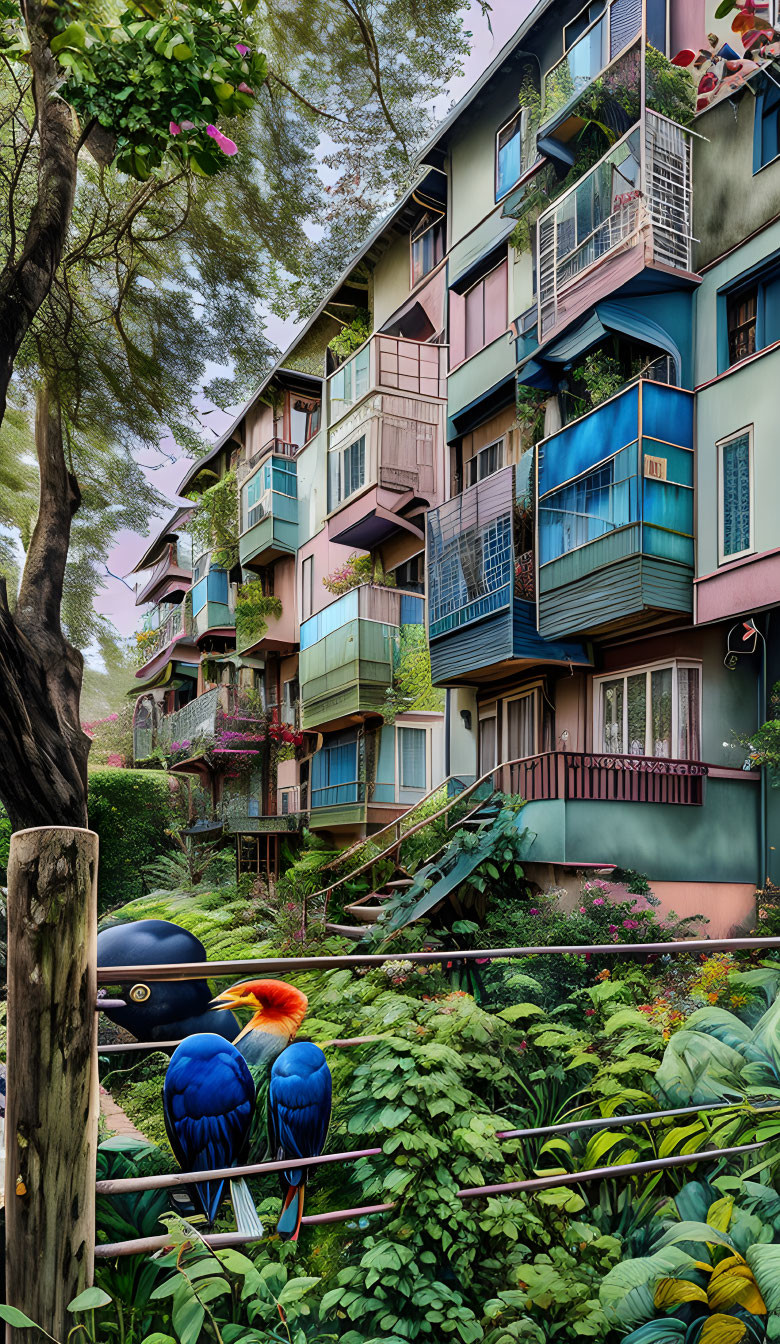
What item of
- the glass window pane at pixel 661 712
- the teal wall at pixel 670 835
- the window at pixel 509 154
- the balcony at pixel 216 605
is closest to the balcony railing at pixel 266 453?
the balcony at pixel 216 605

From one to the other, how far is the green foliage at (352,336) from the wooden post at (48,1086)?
18.3 m

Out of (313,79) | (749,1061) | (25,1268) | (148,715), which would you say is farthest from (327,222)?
(148,715)

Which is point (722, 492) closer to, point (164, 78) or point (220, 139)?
point (220, 139)

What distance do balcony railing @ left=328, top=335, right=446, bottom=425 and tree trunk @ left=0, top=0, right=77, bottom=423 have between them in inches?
313

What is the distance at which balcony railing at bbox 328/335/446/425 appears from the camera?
14906mm

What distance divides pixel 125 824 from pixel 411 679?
7992 millimetres

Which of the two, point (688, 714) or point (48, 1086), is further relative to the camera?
point (688, 714)

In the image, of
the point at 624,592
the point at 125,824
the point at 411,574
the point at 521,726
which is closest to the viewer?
the point at 624,592

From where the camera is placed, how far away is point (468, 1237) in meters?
2.80

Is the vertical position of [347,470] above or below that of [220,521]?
below

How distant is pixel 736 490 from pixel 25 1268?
29.4 feet

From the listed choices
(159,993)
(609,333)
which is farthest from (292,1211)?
(609,333)

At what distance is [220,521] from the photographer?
83.8 feet

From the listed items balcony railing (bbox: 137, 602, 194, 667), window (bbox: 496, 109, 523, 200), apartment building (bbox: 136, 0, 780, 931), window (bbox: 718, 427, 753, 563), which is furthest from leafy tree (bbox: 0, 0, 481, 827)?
balcony railing (bbox: 137, 602, 194, 667)
